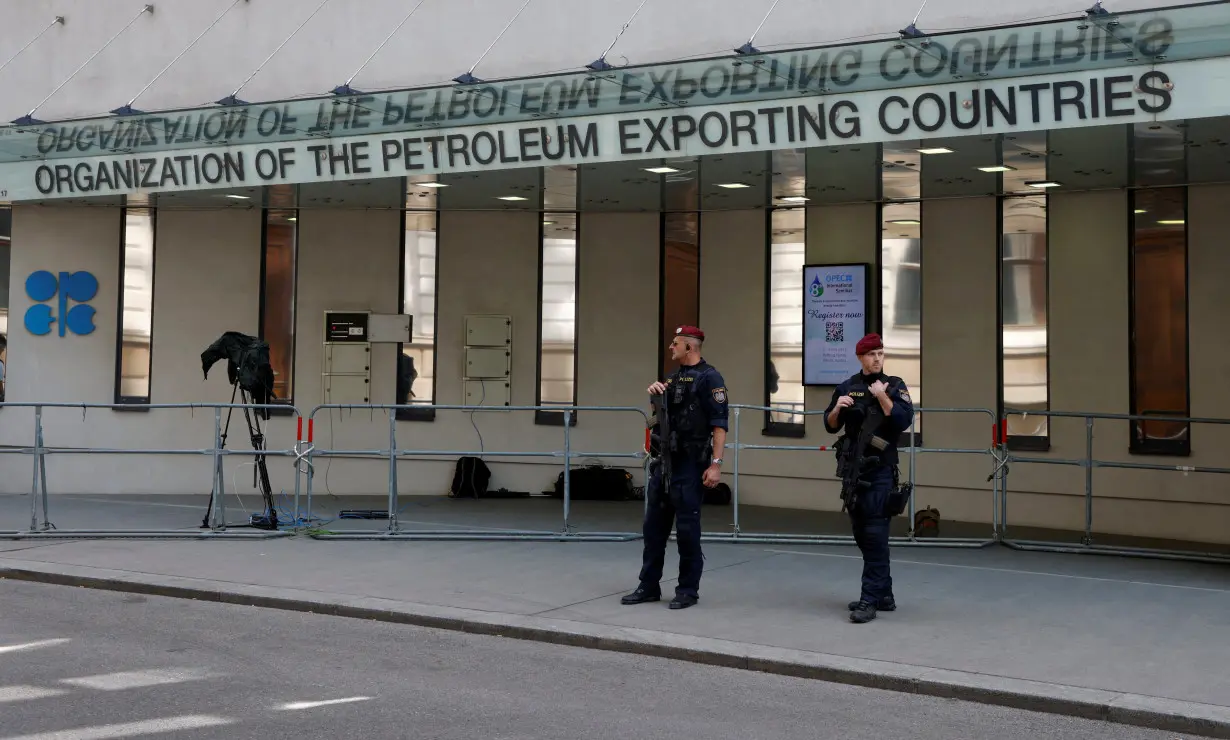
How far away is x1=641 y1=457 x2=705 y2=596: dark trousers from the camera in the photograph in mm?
9258

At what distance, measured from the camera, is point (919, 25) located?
37.8ft

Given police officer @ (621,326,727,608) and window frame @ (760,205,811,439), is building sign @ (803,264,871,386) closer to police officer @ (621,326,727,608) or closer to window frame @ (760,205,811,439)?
window frame @ (760,205,811,439)

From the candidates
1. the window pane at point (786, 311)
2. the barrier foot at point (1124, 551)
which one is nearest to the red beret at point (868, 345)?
the barrier foot at point (1124, 551)

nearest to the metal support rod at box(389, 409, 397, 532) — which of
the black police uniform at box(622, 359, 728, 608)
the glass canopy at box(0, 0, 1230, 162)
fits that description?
the glass canopy at box(0, 0, 1230, 162)

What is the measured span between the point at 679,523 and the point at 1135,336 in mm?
6506

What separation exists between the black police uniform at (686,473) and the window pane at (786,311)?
6.46 metres

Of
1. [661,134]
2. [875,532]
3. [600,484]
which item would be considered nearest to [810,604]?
[875,532]

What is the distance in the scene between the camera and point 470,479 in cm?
1655

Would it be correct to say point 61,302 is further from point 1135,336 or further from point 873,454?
point 1135,336

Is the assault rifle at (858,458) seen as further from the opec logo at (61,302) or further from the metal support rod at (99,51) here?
the opec logo at (61,302)

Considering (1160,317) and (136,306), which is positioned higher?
(136,306)

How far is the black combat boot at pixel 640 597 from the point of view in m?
9.40

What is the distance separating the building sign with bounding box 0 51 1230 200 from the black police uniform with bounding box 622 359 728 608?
8.26ft

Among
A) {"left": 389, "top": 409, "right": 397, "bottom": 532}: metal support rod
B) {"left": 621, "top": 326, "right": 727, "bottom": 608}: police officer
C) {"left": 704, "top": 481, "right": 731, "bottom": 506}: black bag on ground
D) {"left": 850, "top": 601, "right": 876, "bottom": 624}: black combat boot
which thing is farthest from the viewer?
{"left": 704, "top": 481, "right": 731, "bottom": 506}: black bag on ground
